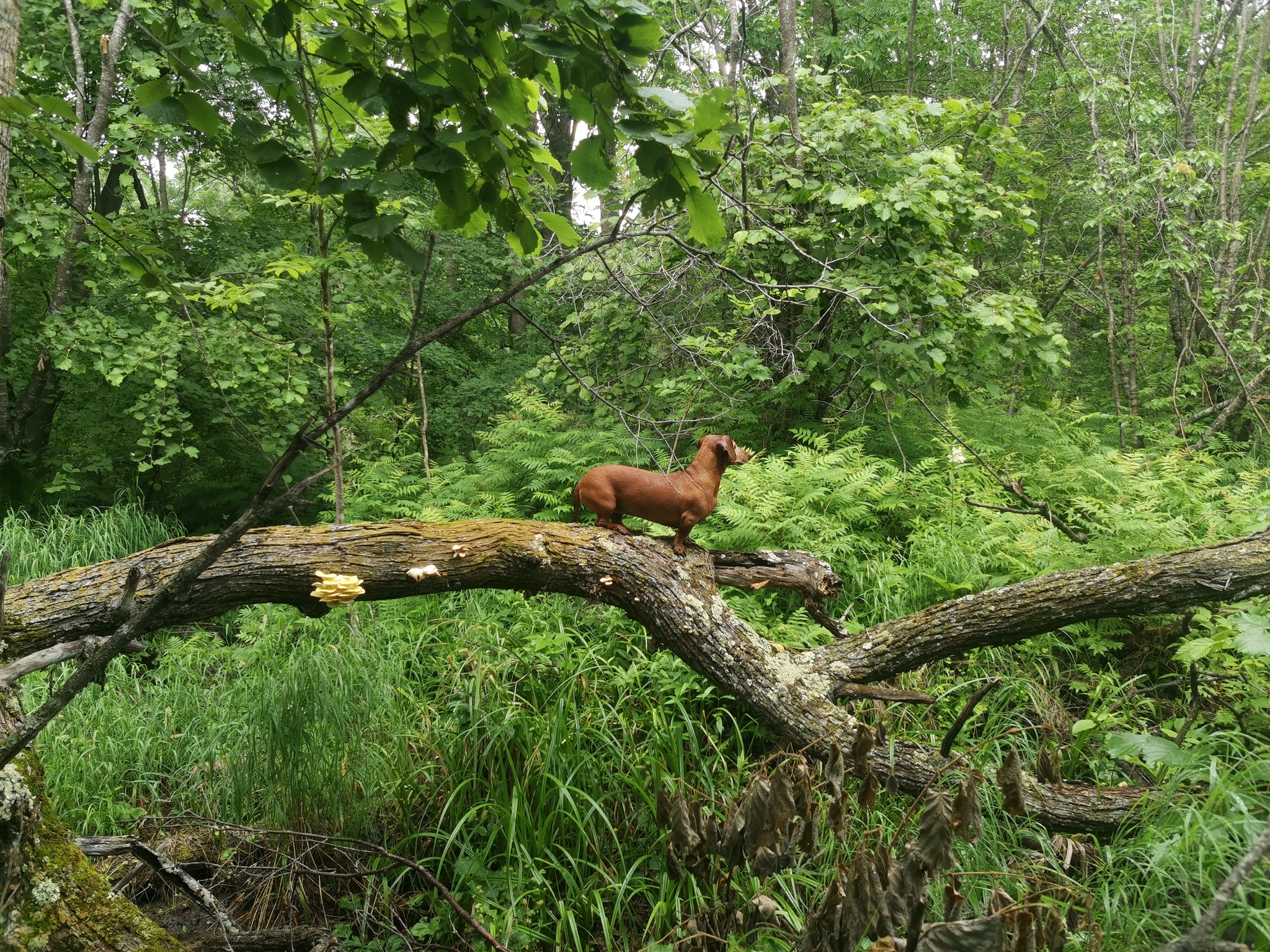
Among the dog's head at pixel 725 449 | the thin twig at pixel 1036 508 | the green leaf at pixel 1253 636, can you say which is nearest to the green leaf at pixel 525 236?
the dog's head at pixel 725 449

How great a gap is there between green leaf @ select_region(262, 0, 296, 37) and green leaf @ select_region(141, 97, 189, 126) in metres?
0.28

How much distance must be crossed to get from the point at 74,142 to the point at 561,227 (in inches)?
40.4

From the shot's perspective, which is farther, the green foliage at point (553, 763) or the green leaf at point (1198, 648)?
the green leaf at point (1198, 648)

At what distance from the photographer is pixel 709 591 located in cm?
344

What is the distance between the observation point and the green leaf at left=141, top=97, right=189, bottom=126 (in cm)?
181

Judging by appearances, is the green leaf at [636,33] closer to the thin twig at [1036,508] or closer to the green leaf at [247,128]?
the green leaf at [247,128]

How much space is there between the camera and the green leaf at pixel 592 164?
1.66m

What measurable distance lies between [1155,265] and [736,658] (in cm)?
639

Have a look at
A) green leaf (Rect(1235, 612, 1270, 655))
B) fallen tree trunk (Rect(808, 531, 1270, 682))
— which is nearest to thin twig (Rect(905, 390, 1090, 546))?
fallen tree trunk (Rect(808, 531, 1270, 682))

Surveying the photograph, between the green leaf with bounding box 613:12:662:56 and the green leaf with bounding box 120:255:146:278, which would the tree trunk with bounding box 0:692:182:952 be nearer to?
the green leaf with bounding box 120:255:146:278

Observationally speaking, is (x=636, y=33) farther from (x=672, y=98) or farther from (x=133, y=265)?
(x=133, y=265)

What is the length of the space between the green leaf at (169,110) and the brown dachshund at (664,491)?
2066mm

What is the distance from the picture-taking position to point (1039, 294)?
33.5 feet

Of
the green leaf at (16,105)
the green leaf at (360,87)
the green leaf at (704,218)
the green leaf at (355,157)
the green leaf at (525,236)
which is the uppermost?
the green leaf at (360,87)
